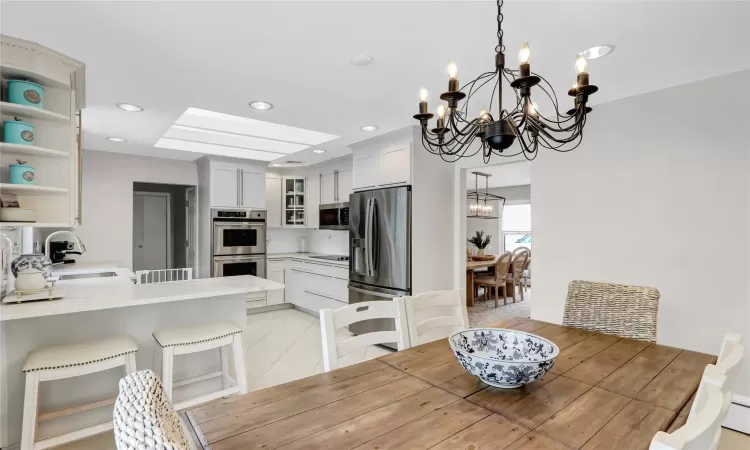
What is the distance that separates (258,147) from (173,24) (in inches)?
111

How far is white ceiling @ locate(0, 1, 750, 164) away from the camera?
64.1 inches

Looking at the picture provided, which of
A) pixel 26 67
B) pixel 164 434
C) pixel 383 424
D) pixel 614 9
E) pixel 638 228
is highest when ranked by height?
pixel 614 9

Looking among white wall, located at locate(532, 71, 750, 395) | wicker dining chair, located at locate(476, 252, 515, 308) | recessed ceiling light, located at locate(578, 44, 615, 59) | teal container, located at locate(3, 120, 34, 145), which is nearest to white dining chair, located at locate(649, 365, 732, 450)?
recessed ceiling light, located at locate(578, 44, 615, 59)

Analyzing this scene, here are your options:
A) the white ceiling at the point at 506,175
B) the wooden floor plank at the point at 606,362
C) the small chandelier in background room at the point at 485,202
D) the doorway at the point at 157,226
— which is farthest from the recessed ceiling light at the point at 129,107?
the small chandelier in background room at the point at 485,202

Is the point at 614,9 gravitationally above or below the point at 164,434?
above

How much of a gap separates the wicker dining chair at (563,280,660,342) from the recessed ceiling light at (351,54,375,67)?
183 centimetres

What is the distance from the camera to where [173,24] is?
173cm

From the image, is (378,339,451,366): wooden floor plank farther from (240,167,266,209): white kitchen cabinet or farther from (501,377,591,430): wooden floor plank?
(240,167,266,209): white kitchen cabinet

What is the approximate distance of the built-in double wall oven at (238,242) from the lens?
4930 mm

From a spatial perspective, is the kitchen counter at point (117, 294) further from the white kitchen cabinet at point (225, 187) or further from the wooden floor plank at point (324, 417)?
the white kitchen cabinet at point (225, 187)

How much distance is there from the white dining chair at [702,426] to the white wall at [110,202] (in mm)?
5555

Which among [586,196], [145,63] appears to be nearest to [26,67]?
[145,63]

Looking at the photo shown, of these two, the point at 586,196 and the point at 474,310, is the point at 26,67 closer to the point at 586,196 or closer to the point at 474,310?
the point at 586,196

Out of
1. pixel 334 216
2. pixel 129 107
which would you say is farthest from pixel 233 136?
pixel 334 216
